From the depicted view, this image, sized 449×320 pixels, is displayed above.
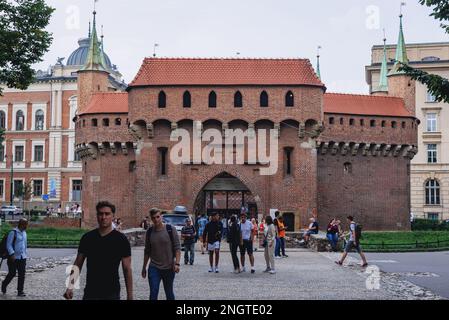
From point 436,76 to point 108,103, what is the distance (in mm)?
35108

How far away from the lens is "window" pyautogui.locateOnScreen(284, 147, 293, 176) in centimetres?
4372

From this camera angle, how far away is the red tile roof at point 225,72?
43.5m

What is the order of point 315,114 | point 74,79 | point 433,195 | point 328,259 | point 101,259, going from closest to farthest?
point 101,259 → point 328,259 → point 315,114 → point 433,195 → point 74,79

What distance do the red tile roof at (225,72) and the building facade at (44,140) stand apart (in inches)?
1208

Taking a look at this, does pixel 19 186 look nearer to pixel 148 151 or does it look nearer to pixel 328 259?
pixel 148 151

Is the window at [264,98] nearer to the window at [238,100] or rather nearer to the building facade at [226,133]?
the building facade at [226,133]

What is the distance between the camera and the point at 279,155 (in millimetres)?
43406

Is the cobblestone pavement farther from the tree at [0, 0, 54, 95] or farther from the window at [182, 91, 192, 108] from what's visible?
the window at [182, 91, 192, 108]

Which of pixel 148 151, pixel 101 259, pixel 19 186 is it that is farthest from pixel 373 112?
pixel 101 259

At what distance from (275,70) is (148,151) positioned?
9162 millimetres

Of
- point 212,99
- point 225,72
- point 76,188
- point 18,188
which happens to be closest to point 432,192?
point 225,72

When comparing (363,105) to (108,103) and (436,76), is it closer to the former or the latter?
(108,103)

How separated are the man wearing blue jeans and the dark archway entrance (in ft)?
106

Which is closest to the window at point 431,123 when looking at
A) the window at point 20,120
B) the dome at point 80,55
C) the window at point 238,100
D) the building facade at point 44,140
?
the window at point 238,100
